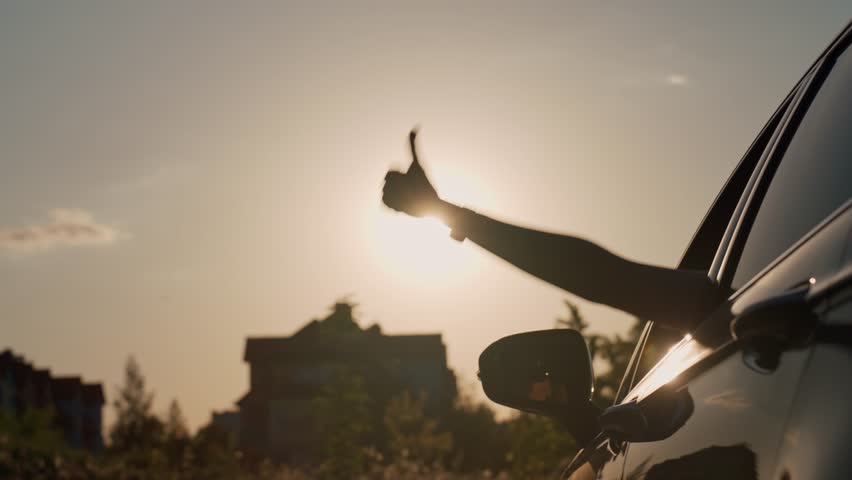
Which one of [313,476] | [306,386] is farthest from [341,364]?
[306,386]

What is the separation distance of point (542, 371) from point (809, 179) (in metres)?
1.07

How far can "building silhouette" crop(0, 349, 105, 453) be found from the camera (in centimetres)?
9281

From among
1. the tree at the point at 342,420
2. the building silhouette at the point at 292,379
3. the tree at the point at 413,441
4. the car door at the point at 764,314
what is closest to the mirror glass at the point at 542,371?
the car door at the point at 764,314

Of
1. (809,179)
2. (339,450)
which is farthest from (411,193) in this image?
(339,450)

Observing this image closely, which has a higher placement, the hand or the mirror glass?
the hand

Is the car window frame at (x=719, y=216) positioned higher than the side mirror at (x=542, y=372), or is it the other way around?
the car window frame at (x=719, y=216)

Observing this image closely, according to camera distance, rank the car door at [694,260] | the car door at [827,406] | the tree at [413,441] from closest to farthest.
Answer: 1. the car door at [827,406]
2. the car door at [694,260]
3. the tree at [413,441]

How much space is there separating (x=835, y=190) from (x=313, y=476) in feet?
59.4

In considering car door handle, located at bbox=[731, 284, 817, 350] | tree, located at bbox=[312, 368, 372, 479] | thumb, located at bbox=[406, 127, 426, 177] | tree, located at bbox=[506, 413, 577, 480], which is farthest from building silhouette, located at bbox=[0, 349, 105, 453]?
car door handle, located at bbox=[731, 284, 817, 350]

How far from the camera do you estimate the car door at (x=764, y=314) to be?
52.8 inches

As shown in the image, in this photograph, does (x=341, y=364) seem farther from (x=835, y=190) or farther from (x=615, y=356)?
(x=835, y=190)

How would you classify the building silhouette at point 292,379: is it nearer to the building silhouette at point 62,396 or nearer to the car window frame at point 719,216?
the building silhouette at point 62,396

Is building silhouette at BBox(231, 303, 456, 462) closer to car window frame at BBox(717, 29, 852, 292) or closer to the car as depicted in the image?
the car

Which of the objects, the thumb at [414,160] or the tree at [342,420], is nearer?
the thumb at [414,160]
